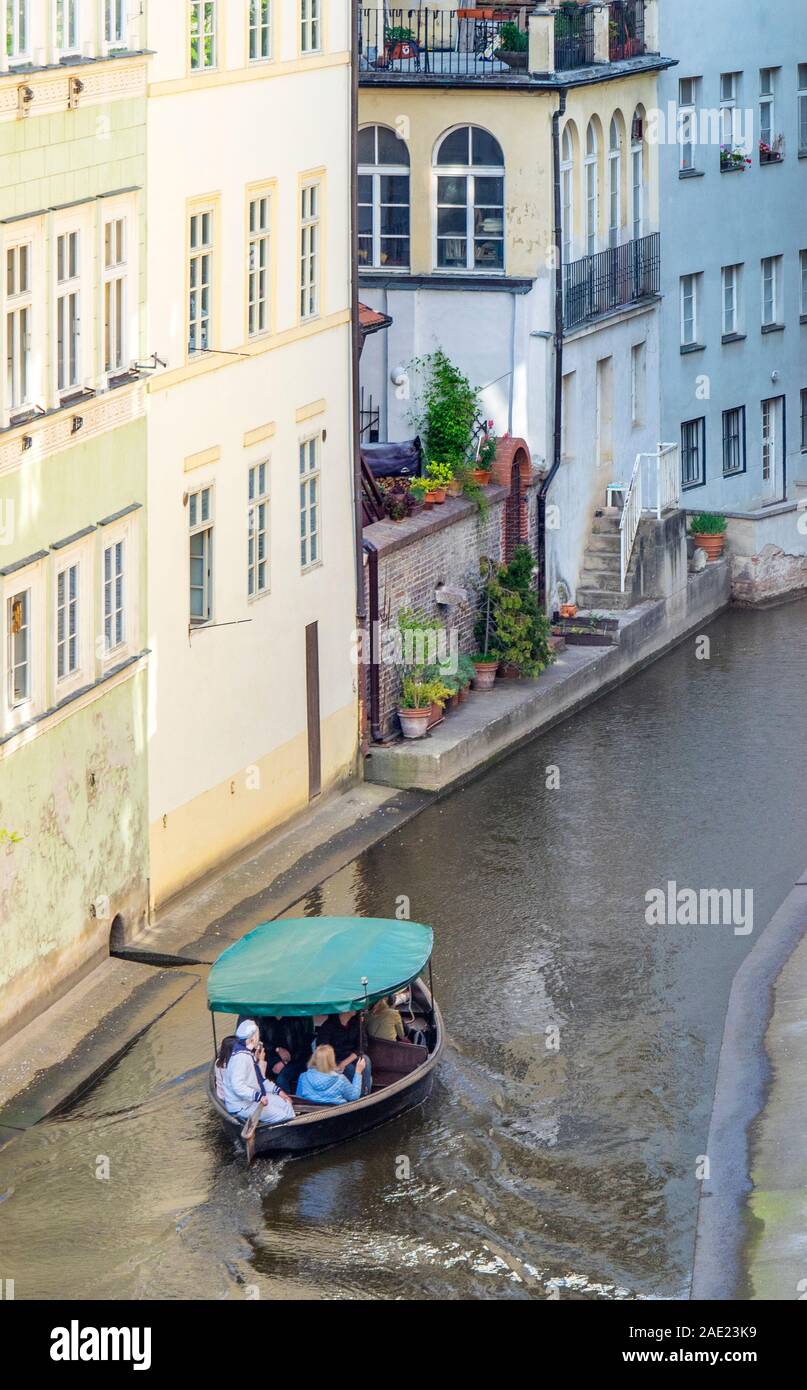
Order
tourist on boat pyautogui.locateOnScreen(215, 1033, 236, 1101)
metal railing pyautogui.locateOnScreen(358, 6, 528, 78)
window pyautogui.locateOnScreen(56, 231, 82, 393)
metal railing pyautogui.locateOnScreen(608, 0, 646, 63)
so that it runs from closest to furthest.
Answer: tourist on boat pyautogui.locateOnScreen(215, 1033, 236, 1101) → window pyautogui.locateOnScreen(56, 231, 82, 393) → metal railing pyautogui.locateOnScreen(358, 6, 528, 78) → metal railing pyautogui.locateOnScreen(608, 0, 646, 63)

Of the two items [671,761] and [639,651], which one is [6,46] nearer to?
[671,761]

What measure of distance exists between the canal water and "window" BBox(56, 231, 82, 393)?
6.22m

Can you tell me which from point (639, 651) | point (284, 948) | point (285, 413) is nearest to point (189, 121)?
point (285, 413)

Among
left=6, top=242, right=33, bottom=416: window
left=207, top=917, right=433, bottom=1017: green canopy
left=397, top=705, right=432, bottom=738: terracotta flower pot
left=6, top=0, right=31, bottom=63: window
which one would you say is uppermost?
left=6, top=0, right=31, bottom=63: window

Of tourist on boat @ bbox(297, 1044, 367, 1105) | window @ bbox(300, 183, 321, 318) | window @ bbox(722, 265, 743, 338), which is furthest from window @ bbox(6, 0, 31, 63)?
window @ bbox(722, 265, 743, 338)

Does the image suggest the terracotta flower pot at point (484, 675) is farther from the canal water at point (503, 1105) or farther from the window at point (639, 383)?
the window at point (639, 383)

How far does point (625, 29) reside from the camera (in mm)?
41875

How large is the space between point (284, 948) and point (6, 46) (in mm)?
8197

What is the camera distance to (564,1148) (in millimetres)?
22203

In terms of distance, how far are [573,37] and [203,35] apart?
45.5ft

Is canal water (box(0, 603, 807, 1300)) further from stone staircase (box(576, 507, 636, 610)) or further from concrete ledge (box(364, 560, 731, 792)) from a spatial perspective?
stone staircase (box(576, 507, 636, 610))

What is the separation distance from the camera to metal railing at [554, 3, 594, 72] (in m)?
39.0

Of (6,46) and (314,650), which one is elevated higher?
(6,46)

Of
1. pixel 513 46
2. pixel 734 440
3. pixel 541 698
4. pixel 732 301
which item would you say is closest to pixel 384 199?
pixel 513 46
